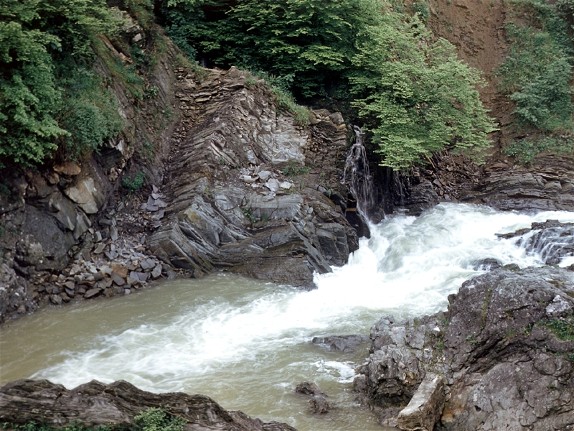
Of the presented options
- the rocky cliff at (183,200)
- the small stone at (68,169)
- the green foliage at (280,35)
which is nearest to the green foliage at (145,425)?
the rocky cliff at (183,200)

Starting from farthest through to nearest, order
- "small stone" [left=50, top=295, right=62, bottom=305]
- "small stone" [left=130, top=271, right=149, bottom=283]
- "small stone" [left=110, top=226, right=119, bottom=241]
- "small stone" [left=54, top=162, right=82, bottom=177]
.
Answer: "small stone" [left=110, top=226, right=119, bottom=241] → "small stone" [left=130, top=271, right=149, bottom=283] → "small stone" [left=54, top=162, right=82, bottom=177] → "small stone" [left=50, top=295, right=62, bottom=305]

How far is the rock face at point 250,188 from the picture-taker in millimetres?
13680

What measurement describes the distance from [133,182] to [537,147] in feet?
51.2

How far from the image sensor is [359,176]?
17641 millimetres

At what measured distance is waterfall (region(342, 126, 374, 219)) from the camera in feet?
56.0

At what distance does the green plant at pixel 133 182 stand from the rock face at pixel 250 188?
0.70 metres

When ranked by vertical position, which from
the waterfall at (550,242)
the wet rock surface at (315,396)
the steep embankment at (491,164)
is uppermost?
the steep embankment at (491,164)

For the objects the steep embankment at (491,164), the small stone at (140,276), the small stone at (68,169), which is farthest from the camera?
the steep embankment at (491,164)

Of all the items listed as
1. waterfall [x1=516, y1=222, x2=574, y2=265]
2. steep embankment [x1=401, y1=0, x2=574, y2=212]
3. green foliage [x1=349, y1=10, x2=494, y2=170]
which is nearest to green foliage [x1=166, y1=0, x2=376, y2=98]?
green foliage [x1=349, y1=10, x2=494, y2=170]

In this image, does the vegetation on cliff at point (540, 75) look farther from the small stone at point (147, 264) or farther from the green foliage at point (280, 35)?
the small stone at point (147, 264)

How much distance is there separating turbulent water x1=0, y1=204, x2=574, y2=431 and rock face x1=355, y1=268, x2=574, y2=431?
2.50ft

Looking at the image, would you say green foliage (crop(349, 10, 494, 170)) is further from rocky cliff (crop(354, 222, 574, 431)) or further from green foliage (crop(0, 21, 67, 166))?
green foliage (crop(0, 21, 67, 166))

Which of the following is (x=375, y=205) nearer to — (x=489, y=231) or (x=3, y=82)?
(x=489, y=231)

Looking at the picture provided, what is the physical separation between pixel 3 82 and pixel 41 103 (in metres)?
0.84
